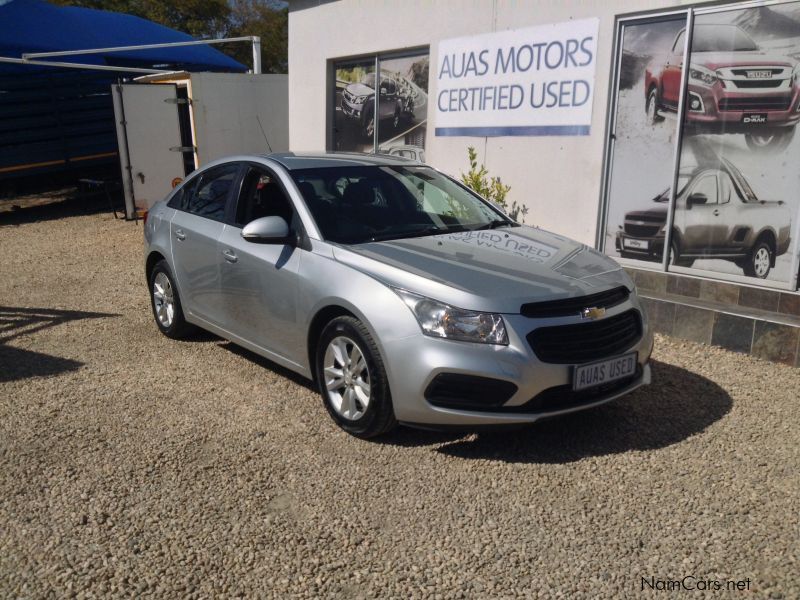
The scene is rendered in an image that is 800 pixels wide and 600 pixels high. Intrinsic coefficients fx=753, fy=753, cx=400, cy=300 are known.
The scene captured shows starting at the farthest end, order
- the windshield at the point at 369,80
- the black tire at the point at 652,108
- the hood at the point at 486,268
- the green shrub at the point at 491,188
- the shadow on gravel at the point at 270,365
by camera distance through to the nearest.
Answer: the windshield at the point at 369,80
the green shrub at the point at 491,188
the black tire at the point at 652,108
the shadow on gravel at the point at 270,365
the hood at the point at 486,268

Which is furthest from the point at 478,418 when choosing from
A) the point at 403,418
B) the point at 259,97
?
the point at 259,97

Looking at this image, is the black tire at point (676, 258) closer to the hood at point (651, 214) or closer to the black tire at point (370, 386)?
the hood at point (651, 214)

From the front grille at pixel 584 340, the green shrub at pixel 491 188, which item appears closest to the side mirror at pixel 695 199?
the green shrub at pixel 491 188

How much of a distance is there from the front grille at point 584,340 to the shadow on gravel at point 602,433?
0.50 meters

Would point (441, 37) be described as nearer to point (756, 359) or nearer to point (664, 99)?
point (664, 99)

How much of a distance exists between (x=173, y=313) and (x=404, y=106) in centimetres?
507

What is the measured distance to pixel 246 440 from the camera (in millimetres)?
4488

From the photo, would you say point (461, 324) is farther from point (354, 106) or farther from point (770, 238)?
point (354, 106)

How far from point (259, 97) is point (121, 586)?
38.7 feet

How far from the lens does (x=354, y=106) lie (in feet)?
36.2

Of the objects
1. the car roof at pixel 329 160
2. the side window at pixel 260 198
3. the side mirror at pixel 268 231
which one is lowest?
the side mirror at pixel 268 231

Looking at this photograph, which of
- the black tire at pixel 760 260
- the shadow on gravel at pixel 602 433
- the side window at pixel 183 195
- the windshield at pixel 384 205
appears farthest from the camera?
the black tire at pixel 760 260

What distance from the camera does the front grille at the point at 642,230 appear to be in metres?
7.48

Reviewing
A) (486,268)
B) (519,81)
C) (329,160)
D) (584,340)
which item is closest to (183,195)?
(329,160)
